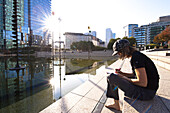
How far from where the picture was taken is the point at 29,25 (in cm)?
5566

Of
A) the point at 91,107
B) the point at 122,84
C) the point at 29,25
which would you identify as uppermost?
the point at 29,25

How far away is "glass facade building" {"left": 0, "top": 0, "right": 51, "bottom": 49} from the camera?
40.1 m

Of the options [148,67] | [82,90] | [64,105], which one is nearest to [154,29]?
[82,90]

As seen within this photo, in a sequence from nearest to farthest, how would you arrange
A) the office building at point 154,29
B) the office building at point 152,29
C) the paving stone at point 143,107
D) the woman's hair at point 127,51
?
the paving stone at point 143,107 → the woman's hair at point 127,51 → the office building at point 152,29 → the office building at point 154,29

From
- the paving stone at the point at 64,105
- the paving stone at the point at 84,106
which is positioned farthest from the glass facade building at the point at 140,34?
the paving stone at the point at 64,105

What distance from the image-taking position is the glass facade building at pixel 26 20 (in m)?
40.1

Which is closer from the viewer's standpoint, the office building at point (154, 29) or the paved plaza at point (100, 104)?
the paved plaza at point (100, 104)

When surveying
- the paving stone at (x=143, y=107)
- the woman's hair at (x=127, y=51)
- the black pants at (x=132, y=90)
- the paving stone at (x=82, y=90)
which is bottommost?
the paving stone at (x=82, y=90)

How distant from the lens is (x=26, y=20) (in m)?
53.5

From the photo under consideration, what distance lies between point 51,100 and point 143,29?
11696 cm

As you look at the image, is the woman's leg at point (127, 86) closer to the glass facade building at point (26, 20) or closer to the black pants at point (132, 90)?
the black pants at point (132, 90)

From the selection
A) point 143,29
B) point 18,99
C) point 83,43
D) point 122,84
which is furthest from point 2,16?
point 143,29

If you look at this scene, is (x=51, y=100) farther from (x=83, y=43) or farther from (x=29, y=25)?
(x=29, y=25)

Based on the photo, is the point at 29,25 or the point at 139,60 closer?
the point at 139,60
